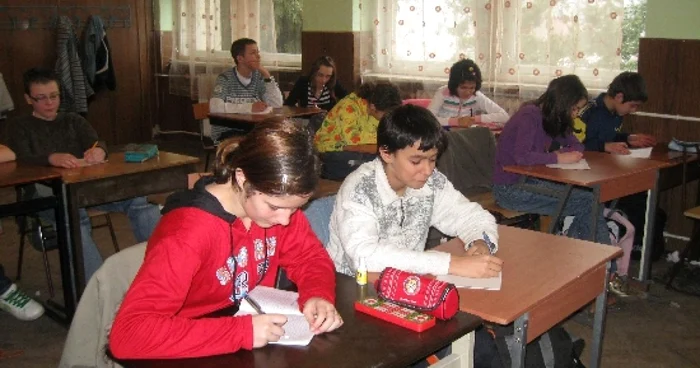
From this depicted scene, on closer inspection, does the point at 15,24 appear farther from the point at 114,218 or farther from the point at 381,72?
the point at 381,72

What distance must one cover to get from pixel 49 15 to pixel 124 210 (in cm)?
409

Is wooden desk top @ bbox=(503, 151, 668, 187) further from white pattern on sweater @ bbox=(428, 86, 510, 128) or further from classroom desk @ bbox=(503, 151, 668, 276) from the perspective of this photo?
white pattern on sweater @ bbox=(428, 86, 510, 128)

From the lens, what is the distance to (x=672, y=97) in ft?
14.5

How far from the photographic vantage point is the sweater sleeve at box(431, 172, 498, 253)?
231cm

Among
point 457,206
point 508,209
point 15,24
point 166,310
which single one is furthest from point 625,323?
point 15,24

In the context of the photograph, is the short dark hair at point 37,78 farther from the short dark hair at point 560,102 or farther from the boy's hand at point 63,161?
the short dark hair at point 560,102

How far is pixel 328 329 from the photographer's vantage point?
1507mm

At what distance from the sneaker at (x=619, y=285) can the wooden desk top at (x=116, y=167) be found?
225 cm

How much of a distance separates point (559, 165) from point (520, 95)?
171cm

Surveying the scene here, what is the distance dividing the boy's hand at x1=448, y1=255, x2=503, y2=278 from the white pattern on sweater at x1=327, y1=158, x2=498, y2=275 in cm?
3

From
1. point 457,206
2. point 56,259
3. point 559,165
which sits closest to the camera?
point 457,206

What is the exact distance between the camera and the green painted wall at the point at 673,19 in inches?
169

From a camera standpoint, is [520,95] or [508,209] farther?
[520,95]

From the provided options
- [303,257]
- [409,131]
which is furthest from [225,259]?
[409,131]
